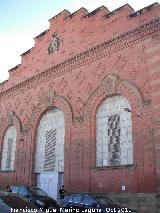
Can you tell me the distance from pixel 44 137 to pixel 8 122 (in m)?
5.57

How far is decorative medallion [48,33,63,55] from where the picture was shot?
2634 cm

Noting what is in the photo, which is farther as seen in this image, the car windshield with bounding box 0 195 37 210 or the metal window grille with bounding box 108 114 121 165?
the metal window grille with bounding box 108 114 121 165

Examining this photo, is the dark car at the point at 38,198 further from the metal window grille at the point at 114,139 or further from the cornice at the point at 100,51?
the cornice at the point at 100,51

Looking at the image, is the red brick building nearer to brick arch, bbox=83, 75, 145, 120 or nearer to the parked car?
brick arch, bbox=83, 75, 145, 120

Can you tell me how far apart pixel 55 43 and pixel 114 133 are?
10.3 meters

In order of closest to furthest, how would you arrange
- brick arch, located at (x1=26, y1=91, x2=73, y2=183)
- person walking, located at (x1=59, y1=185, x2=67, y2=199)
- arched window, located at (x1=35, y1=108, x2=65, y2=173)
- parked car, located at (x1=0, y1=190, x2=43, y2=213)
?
parked car, located at (x1=0, y1=190, x2=43, y2=213)
person walking, located at (x1=59, y1=185, x2=67, y2=199)
brick arch, located at (x1=26, y1=91, x2=73, y2=183)
arched window, located at (x1=35, y1=108, x2=65, y2=173)

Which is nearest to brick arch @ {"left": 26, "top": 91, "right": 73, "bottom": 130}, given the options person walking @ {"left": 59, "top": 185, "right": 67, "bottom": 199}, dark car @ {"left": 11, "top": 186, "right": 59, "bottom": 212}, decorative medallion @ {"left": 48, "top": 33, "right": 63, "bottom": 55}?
decorative medallion @ {"left": 48, "top": 33, "right": 63, "bottom": 55}

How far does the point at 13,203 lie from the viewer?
29.2 ft

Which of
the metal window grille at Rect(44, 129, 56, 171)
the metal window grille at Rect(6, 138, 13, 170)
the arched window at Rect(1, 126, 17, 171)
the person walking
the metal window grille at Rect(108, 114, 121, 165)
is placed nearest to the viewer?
the metal window grille at Rect(108, 114, 121, 165)

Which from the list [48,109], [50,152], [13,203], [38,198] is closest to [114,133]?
[38,198]

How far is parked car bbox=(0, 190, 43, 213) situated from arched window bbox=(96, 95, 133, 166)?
10.6 meters

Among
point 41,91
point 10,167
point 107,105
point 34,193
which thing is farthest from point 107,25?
point 10,167

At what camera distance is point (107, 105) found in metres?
21.3

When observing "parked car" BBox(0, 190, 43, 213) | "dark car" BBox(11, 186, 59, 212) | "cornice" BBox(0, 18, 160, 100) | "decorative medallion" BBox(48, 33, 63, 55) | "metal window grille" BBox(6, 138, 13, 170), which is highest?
"decorative medallion" BBox(48, 33, 63, 55)
